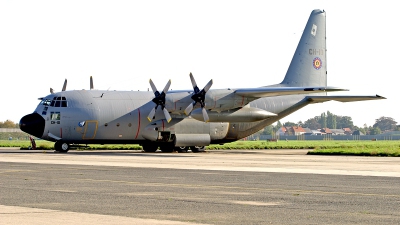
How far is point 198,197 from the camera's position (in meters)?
17.5

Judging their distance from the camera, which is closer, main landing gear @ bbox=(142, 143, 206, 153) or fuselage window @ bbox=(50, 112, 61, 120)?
fuselage window @ bbox=(50, 112, 61, 120)

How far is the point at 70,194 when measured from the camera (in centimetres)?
1819

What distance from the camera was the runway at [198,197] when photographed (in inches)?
531

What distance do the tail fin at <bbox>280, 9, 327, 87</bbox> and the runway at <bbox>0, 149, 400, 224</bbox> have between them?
34.3 metres

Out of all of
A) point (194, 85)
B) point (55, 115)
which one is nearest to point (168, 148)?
point (194, 85)

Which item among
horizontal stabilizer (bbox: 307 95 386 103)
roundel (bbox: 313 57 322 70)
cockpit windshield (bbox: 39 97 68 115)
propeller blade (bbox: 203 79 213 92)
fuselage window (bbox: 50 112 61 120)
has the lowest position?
fuselage window (bbox: 50 112 61 120)

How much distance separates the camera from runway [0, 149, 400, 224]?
44.2 feet

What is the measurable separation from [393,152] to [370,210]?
33612mm

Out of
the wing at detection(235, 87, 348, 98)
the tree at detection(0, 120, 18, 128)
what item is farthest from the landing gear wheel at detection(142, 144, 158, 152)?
the tree at detection(0, 120, 18, 128)

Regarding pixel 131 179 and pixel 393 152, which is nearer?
pixel 131 179

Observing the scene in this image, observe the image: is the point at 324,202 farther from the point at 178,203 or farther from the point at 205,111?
the point at 205,111

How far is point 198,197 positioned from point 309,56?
151 ft

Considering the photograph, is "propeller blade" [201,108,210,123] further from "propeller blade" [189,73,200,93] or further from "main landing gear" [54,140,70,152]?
"main landing gear" [54,140,70,152]

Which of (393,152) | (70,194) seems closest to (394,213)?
(70,194)
